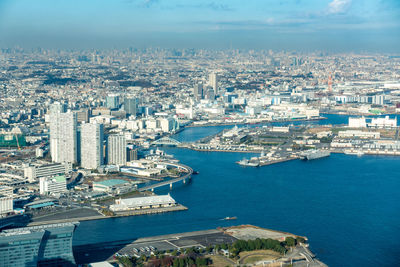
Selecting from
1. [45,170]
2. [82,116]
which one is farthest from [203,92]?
[45,170]

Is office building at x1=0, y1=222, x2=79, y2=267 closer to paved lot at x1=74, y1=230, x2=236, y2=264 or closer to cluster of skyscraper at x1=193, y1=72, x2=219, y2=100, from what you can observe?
paved lot at x1=74, y1=230, x2=236, y2=264

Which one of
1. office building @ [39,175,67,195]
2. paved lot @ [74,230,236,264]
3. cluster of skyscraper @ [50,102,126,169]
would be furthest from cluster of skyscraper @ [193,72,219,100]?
paved lot @ [74,230,236,264]

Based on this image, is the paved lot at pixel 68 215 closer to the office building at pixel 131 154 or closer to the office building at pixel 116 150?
the office building at pixel 116 150

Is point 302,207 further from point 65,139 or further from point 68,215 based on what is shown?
point 65,139

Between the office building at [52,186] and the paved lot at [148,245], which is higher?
the office building at [52,186]

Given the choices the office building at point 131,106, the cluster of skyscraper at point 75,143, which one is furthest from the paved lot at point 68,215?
the office building at point 131,106
